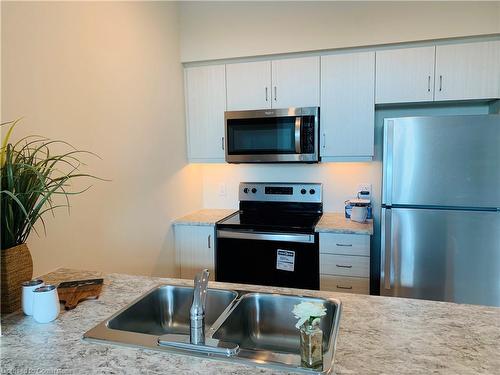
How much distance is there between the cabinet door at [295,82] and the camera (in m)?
2.63

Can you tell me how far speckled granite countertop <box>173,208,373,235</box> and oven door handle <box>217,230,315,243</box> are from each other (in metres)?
0.10

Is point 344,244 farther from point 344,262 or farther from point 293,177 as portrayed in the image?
point 293,177

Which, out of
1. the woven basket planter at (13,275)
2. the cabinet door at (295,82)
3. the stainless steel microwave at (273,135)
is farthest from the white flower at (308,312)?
the cabinet door at (295,82)

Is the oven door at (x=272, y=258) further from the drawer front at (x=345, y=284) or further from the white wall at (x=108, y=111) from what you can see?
the white wall at (x=108, y=111)

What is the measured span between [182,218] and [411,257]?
5.65 ft

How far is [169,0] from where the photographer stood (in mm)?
2676

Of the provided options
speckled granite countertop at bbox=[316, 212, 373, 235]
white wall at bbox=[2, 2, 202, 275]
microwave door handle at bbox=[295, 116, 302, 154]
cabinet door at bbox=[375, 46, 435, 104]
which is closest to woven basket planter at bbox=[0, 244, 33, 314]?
white wall at bbox=[2, 2, 202, 275]

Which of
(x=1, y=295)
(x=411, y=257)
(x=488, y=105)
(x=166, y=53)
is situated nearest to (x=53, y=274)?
(x=1, y=295)

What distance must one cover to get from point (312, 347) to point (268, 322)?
452 millimetres

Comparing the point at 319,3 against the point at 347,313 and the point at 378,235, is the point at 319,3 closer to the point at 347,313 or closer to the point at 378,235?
the point at 378,235

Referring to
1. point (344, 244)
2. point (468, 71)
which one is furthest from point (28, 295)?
point (468, 71)

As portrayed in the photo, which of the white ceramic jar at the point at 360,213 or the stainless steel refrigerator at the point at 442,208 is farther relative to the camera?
the white ceramic jar at the point at 360,213

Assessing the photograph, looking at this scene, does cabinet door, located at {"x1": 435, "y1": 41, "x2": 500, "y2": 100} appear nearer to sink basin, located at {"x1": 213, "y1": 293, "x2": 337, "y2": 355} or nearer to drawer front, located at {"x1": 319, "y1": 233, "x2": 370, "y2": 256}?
drawer front, located at {"x1": 319, "y1": 233, "x2": 370, "y2": 256}

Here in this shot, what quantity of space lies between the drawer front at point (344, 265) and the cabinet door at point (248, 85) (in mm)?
1248
